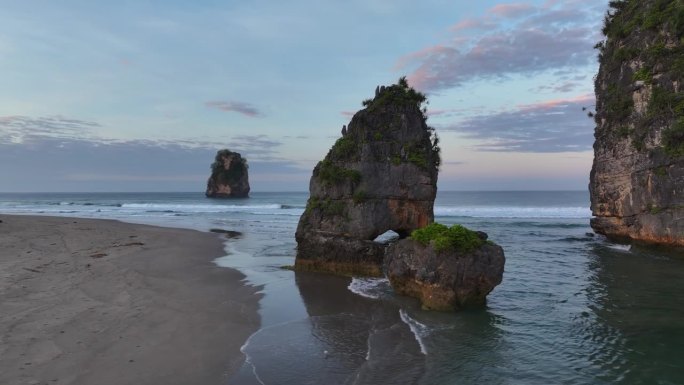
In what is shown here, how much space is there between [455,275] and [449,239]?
1062 millimetres

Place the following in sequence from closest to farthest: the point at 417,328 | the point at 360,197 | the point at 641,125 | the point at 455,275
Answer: the point at 417,328
the point at 455,275
the point at 360,197
the point at 641,125

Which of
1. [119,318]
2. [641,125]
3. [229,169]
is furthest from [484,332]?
[229,169]

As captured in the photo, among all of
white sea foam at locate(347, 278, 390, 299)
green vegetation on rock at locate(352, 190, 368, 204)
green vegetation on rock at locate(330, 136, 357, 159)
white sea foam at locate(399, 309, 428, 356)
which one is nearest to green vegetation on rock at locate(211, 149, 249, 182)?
green vegetation on rock at locate(330, 136, 357, 159)

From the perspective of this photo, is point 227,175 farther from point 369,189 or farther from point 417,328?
point 417,328

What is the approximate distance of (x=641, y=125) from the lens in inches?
948

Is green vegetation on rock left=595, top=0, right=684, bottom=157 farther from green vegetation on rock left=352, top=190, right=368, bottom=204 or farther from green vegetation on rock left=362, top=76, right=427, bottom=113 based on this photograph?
green vegetation on rock left=352, top=190, right=368, bottom=204

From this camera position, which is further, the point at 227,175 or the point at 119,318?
the point at 227,175

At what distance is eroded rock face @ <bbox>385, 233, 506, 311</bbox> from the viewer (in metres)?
12.5

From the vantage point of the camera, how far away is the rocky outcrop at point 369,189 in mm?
17922

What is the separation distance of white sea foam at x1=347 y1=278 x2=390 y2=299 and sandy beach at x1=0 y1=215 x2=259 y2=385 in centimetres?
353

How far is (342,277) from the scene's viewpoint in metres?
17.4

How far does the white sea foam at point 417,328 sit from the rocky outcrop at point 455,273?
100 centimetres

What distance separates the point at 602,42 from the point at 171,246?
3197 cm


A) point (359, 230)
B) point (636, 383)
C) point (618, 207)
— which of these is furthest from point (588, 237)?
point (636, 383)
